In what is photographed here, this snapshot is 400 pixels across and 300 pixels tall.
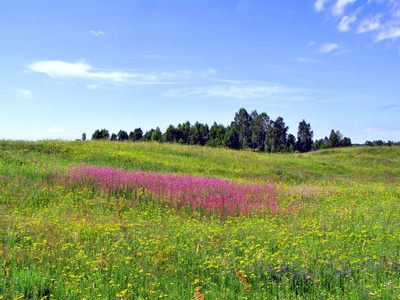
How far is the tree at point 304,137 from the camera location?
7906 cm

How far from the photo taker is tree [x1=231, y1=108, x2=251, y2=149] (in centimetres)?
8294

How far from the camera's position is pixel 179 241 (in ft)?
20.0

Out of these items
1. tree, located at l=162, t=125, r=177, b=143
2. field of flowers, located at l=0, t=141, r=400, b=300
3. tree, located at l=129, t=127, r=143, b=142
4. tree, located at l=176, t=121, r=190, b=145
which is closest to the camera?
field of flowers, located at l=0, t=141, r=400, b=300

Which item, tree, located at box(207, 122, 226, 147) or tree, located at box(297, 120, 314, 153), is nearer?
tree, located at box(207, 122, 226, 147)

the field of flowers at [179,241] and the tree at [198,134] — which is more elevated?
the tree at [198,134]

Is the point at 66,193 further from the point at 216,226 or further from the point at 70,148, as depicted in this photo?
the point at 70,148

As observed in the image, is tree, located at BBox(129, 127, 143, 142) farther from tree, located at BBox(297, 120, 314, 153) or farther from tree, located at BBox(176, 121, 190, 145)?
tree, located at BBox(297, 120, 314, 153)

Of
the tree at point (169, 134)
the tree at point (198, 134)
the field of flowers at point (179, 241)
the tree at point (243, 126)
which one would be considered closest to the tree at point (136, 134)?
the tree at point (169, 134)

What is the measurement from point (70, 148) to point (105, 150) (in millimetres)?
2320

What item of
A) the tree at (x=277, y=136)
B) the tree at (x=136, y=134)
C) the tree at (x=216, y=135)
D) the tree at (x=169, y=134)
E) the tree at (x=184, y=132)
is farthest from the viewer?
the tree at (x=136, y=134)

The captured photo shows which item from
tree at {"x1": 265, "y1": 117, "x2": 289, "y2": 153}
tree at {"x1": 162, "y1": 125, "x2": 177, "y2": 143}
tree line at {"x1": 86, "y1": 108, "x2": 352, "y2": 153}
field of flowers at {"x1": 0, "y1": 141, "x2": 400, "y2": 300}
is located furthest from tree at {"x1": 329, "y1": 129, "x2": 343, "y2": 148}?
field of flowers at {"x1": 0, "y1": 141, "x2": 400, "y2": 300}

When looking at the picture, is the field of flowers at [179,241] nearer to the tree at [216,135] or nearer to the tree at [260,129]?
the tree at [216,135]

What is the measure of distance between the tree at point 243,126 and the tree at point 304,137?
14409 millimetres

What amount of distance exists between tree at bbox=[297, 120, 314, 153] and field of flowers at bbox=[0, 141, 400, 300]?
227 feet
